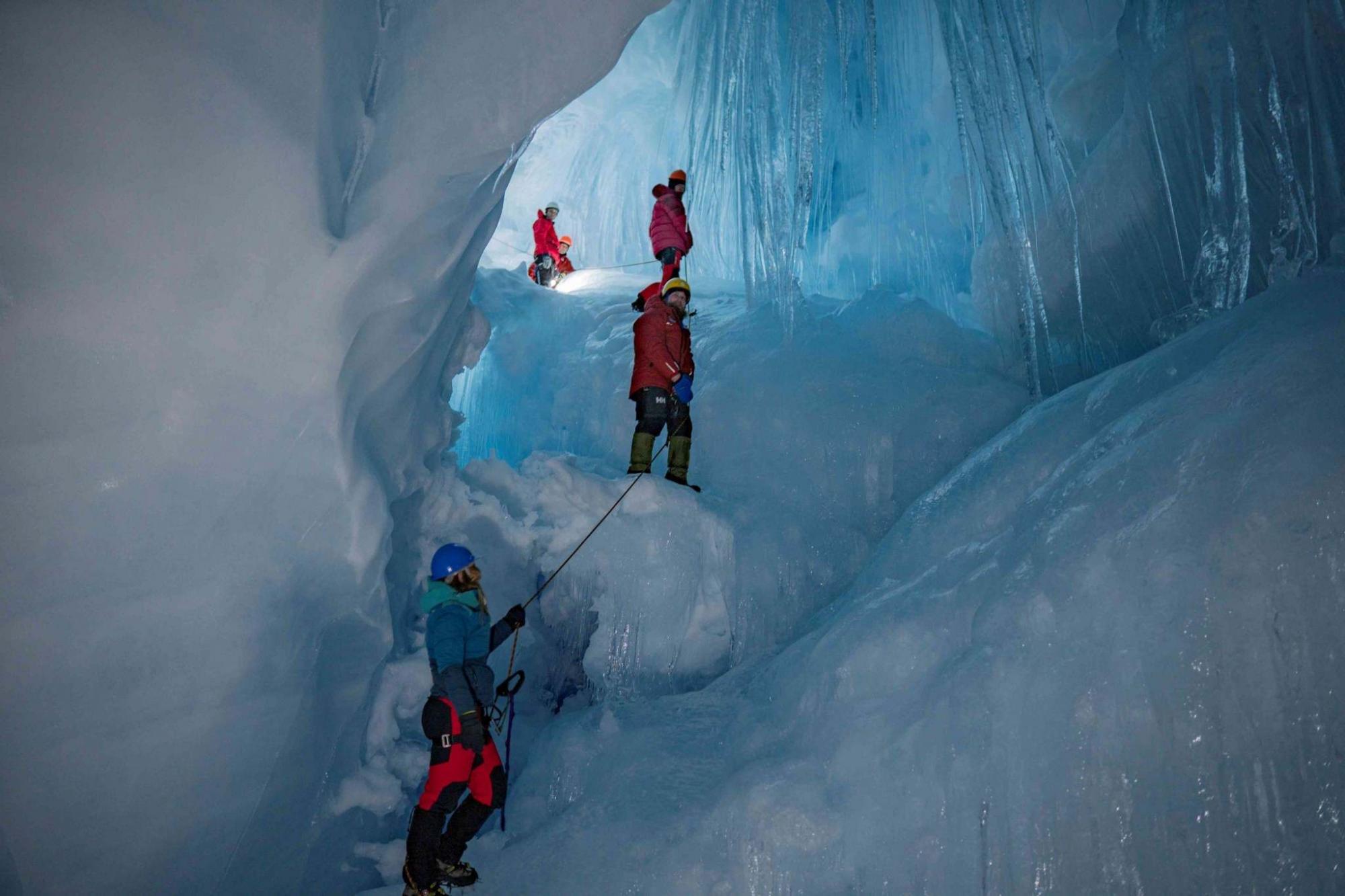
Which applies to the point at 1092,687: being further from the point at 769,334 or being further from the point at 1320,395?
the point at 769,334

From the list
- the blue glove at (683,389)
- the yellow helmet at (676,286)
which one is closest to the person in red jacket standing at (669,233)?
the yellow helmet at (676,286)

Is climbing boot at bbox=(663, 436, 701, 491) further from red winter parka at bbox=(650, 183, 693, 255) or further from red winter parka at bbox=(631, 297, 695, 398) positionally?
red winter parka at bbox=(650, 183, 693, 255)

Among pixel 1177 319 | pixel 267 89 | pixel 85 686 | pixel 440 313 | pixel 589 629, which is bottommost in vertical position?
pixel 589 629

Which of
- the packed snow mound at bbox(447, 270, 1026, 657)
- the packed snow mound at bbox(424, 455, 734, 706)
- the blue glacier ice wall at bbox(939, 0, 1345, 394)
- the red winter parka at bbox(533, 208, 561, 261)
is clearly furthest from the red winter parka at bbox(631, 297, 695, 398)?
the red winter parka at bbox(533, 208, 561, 261)

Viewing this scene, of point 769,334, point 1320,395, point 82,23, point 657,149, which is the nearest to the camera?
point 1320,395

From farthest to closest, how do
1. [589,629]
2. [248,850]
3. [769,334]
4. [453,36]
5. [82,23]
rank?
[769,334], [589,629], [453,36], [248,850], [82,23]

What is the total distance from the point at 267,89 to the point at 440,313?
134 centimetres

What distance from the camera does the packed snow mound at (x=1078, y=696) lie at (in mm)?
1928

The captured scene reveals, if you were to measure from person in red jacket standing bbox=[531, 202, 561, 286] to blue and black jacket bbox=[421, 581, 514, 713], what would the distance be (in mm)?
6844

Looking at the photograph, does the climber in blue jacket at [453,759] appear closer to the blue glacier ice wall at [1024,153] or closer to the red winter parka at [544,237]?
the blue glacier ice wall at [1024,153]

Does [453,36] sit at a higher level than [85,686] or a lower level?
higher

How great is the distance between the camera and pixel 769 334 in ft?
21.5

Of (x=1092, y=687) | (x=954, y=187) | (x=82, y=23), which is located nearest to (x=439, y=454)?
(x=82, y=23)

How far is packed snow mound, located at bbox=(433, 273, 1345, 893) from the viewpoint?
193 cm
